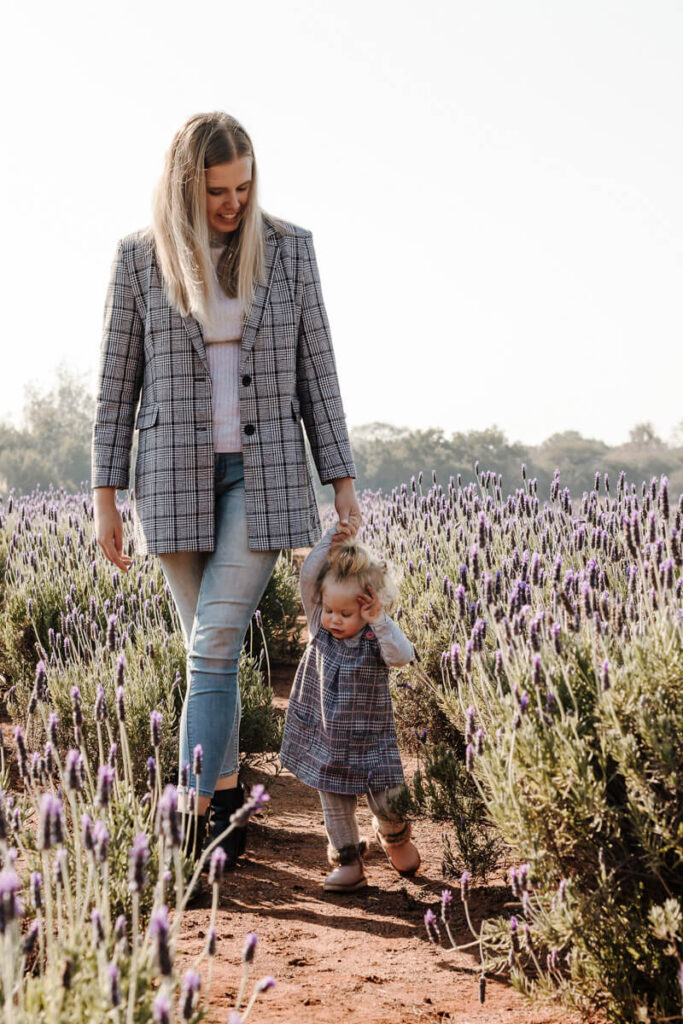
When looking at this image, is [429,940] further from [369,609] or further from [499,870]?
[369,609]

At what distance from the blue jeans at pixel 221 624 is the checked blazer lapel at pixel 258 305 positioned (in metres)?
0.34

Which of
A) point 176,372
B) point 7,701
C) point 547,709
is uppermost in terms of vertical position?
point 176,372

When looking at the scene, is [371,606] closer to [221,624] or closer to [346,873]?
[221,624]

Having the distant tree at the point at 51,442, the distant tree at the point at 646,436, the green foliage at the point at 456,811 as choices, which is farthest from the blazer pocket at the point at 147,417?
the distant tree at the point at 646,436

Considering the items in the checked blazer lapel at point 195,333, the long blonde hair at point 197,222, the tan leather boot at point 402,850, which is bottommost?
the tan leather boot at point 402,850

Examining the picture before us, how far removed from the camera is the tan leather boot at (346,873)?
10.3ft

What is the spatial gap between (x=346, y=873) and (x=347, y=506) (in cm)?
111

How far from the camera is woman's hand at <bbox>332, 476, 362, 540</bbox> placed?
3166 mm

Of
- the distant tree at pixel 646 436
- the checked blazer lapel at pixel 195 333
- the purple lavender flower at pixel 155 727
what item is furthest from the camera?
the distant tree at pixel 646 436

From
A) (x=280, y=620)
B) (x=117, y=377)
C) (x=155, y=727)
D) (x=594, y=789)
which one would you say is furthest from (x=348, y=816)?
(x=280, y=620)

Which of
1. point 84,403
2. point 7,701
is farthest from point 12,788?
point 84,403

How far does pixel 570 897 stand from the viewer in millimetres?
1995

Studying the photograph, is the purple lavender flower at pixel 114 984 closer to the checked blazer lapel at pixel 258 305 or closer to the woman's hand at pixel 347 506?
the woman's hand at pixel 347 506

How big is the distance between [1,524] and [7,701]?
8.39 feet
